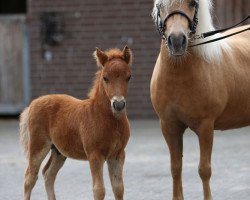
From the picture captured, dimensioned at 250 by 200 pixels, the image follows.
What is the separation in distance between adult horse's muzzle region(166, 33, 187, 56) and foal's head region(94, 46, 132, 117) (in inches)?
17.1

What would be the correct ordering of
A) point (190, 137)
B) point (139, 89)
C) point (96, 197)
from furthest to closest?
point (139, 89), point (190, 137), point (96, 197)

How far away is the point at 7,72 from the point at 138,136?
4.42 meters

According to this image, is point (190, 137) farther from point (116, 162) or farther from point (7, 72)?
point (116, 162)

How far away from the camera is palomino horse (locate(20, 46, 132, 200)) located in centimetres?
755

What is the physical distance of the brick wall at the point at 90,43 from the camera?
59.9 ft

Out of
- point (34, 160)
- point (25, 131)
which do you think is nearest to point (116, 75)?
point (34, 160)

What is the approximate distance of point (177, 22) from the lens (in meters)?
7.55

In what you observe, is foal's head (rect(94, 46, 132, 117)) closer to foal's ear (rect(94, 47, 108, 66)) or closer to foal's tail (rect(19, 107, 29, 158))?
foal's ear (rect(94, 47, 108, 66))

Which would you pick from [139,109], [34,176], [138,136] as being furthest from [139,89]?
[34,176]

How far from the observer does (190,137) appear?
50.9 ft

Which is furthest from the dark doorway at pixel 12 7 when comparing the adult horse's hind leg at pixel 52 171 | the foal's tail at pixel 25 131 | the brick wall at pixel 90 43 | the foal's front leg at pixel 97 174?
the foal's front leg at pixel 97 174

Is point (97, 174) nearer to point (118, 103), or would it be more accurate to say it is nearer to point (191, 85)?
point (118, 103)

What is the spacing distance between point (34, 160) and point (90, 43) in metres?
10.2

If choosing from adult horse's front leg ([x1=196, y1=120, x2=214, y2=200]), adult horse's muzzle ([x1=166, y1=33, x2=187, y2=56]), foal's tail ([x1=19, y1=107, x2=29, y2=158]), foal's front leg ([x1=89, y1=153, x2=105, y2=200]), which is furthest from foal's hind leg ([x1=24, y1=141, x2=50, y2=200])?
adult horse's muzzle ([x1=166, y1=33, x2=187, y2=56])
